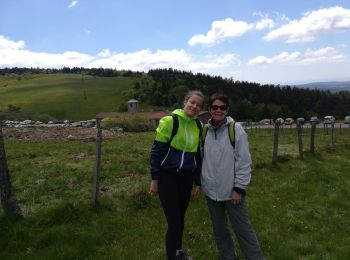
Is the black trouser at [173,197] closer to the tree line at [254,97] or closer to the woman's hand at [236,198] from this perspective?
the woman's hand at [236,198]

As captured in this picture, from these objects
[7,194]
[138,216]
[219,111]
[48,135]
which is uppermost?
→ [219,111]

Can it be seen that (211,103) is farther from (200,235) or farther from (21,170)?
(21,170)

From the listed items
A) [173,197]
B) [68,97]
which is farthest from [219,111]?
[68,97]

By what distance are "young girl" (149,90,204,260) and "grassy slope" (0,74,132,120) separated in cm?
11852

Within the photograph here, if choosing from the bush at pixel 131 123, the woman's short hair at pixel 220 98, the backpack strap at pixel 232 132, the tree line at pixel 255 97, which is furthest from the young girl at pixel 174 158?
the tree line at pixel 255 97

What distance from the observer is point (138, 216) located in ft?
28.8

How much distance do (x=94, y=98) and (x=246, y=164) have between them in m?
153

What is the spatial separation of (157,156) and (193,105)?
92 cm

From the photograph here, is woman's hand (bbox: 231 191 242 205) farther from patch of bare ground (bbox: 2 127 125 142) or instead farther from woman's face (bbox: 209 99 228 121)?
patch of bare ground (bbox: 2 127 125 142)

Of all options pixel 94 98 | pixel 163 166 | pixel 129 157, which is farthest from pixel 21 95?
pixel 163 166

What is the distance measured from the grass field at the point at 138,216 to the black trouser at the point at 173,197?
3.14ft

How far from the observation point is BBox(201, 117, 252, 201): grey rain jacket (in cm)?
566

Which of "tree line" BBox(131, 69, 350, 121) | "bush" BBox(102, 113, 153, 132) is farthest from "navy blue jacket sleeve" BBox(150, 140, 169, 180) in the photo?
"tree line" BBox(131, 69, 350, 121)

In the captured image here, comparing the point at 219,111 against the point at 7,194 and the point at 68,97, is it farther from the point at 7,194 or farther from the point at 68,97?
the point at 68,97
